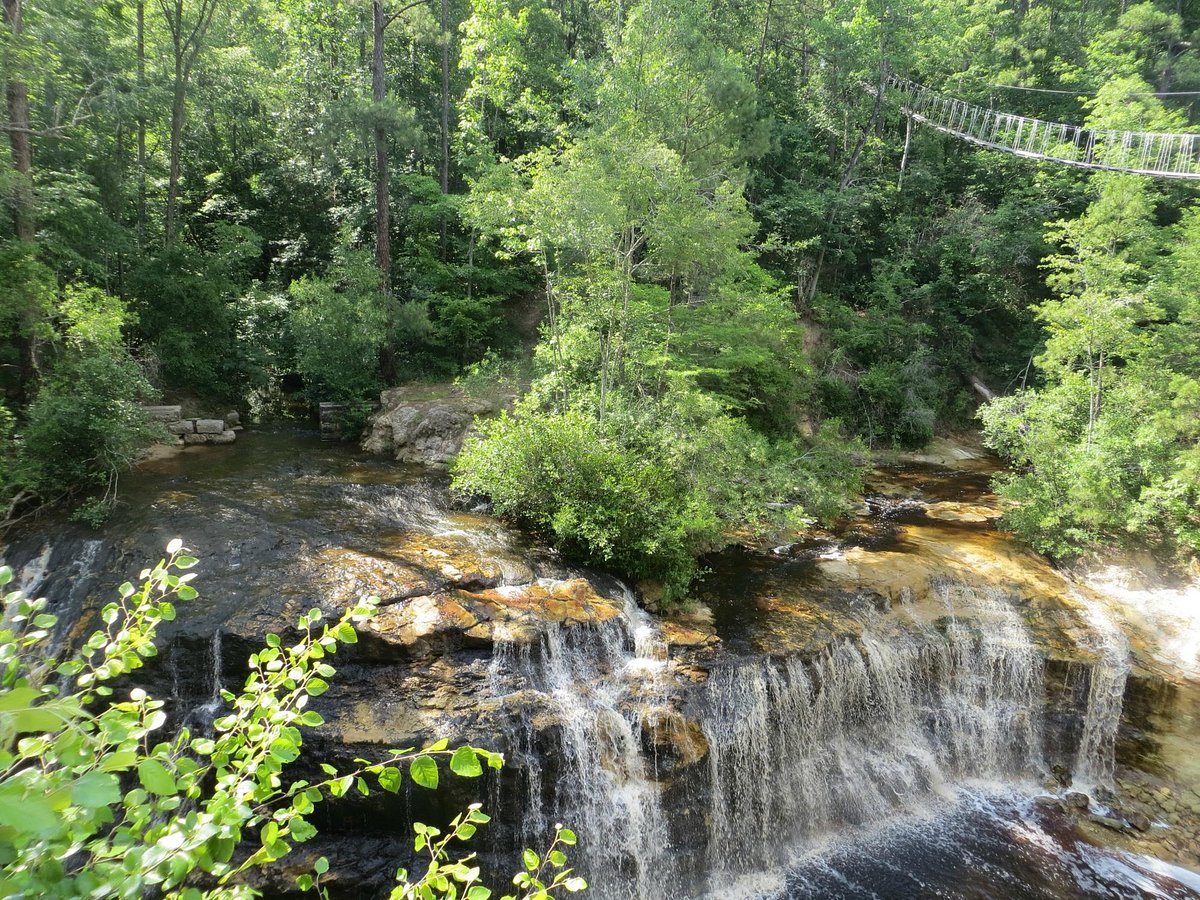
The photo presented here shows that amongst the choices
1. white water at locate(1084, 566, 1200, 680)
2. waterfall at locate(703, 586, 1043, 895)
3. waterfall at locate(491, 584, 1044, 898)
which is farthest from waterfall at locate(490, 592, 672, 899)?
white water at locate(1084, 566, 1200, 680)

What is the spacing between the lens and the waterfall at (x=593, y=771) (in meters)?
6.55

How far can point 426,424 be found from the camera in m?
14.6

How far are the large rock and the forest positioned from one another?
36.1 inches

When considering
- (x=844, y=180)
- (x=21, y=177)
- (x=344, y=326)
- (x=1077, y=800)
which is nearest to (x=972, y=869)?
(x=1077, y=800)

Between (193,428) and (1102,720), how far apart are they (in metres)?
17.8

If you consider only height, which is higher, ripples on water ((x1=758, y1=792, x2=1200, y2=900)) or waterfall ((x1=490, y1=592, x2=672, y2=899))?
waterfall ((x1=490, y1=592, x2=672, y2=899))

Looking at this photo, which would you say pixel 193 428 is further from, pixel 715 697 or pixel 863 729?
pixel 863 729

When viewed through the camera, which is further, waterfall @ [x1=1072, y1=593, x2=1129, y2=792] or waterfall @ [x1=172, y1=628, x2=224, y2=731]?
waterfall @ [x1=1072, y1=593, x2=1129, y2=792]

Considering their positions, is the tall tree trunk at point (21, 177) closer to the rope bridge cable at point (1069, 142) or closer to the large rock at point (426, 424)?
the large rock at point (426, 424)

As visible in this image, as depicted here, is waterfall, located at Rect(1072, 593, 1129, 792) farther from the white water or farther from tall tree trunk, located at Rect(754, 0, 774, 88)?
tall tree trunk, located at Rect(754, 0, 774, 88)

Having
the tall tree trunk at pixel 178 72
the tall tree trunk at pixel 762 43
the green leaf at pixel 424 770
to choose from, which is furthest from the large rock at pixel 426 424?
the tall tree trunk at pixel 762 43

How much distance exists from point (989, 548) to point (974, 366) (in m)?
14.2

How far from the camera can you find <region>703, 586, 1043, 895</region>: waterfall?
23.8 ft

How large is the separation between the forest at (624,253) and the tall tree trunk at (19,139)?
70mm
